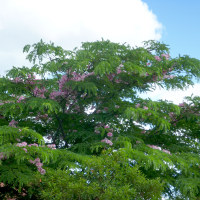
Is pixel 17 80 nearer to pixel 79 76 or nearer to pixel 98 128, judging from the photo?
pixel 79 76

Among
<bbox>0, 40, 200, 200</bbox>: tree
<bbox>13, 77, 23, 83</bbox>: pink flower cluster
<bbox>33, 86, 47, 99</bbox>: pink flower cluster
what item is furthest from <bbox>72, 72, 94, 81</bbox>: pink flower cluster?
<bbox>13, 77, 23, 83</bbox>: pink flower cluster

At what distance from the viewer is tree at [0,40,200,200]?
255 inches

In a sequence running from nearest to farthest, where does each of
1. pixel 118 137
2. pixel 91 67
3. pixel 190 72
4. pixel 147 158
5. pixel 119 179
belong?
pixel 119 179, pixel 147 158, pixel 118 137, pixel 91 67, pixel 190 72

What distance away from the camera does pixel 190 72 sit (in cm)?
1174

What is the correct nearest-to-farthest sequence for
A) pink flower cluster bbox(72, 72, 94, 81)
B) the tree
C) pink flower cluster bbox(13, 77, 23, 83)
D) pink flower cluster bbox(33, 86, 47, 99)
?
the tree < pink flower cluster bbox(13, 77, 23, 83) < pink flower cluster bbox(33, 86, 47, 99) < pink flower cluster bbox(72, 72, 94, 81)

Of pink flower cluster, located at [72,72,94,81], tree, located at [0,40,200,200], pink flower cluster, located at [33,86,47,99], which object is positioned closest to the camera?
tree, located at [0,40,200,200]

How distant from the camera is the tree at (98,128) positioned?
255 inches

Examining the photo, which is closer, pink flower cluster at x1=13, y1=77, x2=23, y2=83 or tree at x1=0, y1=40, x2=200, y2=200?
tree at x1=0, y1=40, x2=200, y2=200

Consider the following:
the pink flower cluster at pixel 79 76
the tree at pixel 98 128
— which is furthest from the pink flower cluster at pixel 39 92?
the pink flower cluster at pixel 79 76

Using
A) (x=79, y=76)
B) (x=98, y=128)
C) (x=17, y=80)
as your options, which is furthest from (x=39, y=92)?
(x=98, y=128)

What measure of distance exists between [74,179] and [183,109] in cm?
595

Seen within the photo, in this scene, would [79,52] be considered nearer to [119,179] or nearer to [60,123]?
[60,123]

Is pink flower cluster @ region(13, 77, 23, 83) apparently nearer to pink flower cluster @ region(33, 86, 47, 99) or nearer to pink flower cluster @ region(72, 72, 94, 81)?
pink flower cluster @ region(33, 86, 47, 99)

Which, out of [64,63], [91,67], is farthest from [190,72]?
[64,63]
